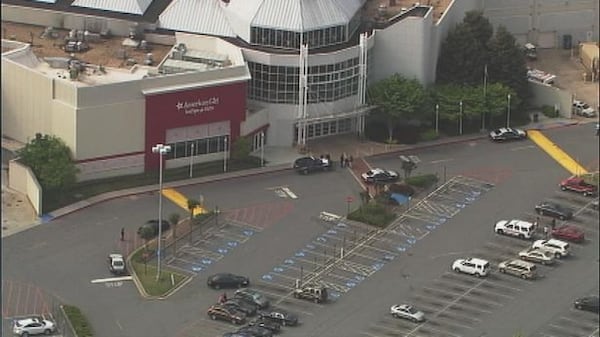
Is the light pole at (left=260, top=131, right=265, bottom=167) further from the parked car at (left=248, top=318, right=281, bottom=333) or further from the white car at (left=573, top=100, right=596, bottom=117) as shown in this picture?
the parked car at (left=248, top=318, right=281, bottom=333)

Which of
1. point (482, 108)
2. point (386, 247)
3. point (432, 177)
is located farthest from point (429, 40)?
point (386, 247)

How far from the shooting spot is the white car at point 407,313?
7700 cm

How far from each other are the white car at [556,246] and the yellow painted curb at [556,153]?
12047 millimetres

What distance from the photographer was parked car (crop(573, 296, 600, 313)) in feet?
259

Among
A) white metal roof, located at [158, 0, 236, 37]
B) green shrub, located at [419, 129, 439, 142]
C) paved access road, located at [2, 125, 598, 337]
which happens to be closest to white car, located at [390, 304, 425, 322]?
paved access road, located at [2, 125, 598, 337]

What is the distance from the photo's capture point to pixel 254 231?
8719 cm

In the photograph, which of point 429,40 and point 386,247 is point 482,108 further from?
point 386,247

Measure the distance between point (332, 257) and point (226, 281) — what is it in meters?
6.61

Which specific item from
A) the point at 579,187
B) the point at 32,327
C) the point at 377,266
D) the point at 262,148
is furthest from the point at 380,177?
the point at 32,327

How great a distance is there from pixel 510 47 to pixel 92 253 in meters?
34.7

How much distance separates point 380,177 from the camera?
309ft

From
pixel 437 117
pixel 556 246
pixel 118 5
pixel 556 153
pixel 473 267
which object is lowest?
pixel 473 267

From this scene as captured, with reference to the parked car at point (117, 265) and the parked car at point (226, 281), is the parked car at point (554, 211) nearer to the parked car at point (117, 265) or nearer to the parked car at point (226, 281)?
the parked car at point (226, 281)

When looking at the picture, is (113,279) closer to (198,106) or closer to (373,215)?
(373,215)
